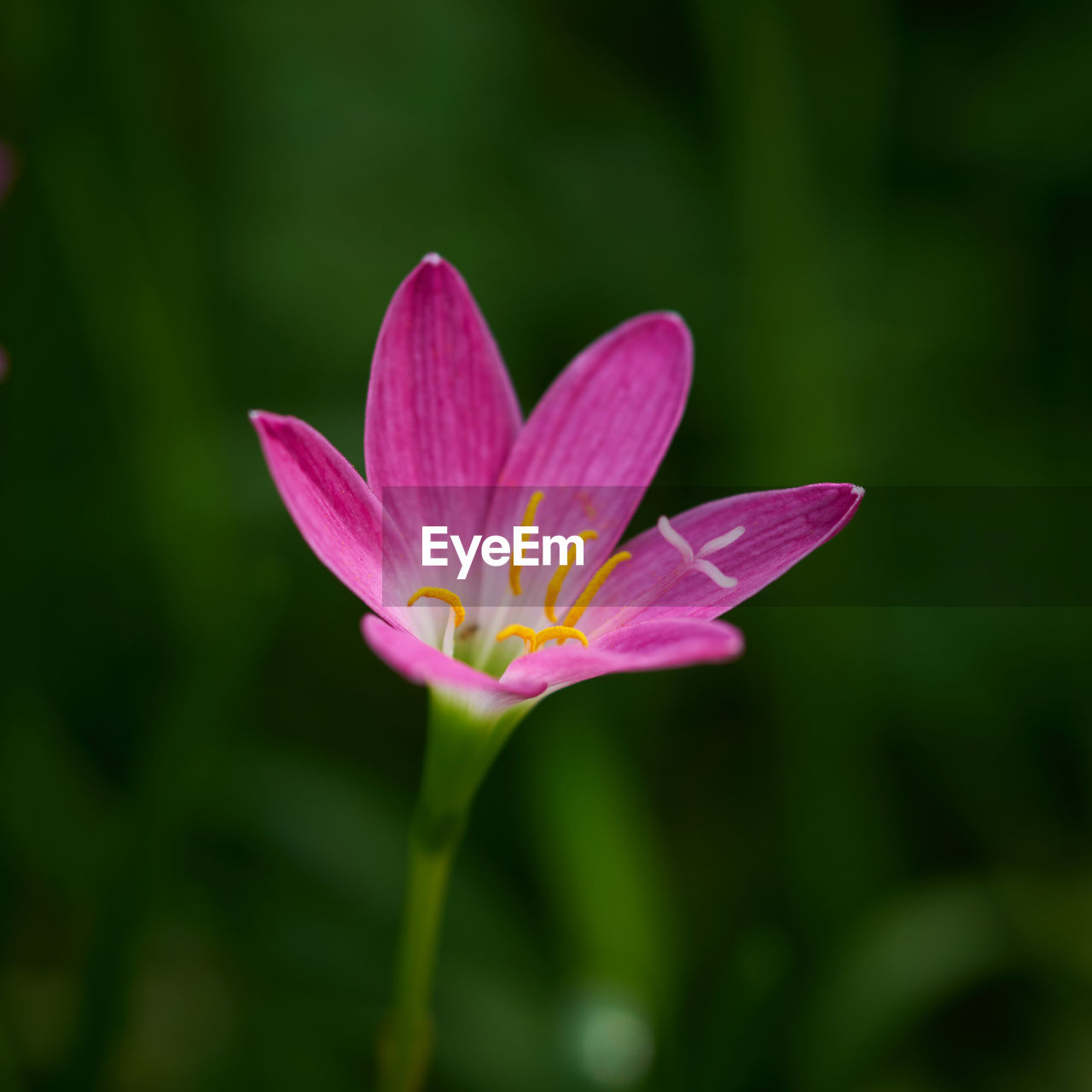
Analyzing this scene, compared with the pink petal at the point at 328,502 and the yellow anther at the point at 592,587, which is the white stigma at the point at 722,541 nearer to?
the yellow anther at the point at 592,587

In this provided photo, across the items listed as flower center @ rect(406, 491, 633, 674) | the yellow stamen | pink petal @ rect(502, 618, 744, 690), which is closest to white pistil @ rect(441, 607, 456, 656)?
flower center @ rect(406, 491, 633, 674)

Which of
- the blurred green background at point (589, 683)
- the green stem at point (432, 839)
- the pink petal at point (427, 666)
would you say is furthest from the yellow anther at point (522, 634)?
the blurred green background at point (589, 683)

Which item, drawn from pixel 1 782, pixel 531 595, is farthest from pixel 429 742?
pixel 1 782

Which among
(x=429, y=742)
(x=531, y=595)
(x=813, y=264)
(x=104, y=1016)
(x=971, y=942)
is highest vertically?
(x=813, y=264)

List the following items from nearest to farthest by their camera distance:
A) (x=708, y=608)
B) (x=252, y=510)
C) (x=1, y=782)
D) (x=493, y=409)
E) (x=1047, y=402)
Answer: (x=708, y=608), (x=493, y=409), (x=1, y=782), (x=252, y=510), (x=1047, y=402)

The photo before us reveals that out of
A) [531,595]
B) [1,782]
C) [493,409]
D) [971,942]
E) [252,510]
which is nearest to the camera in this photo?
[493,409]

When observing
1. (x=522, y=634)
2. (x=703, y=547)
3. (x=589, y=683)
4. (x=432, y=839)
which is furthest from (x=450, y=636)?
(x=589, y=683)

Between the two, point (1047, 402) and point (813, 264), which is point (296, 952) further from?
point (1047, 402)

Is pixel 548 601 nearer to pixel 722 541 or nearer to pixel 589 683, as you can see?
pixel 722 541
